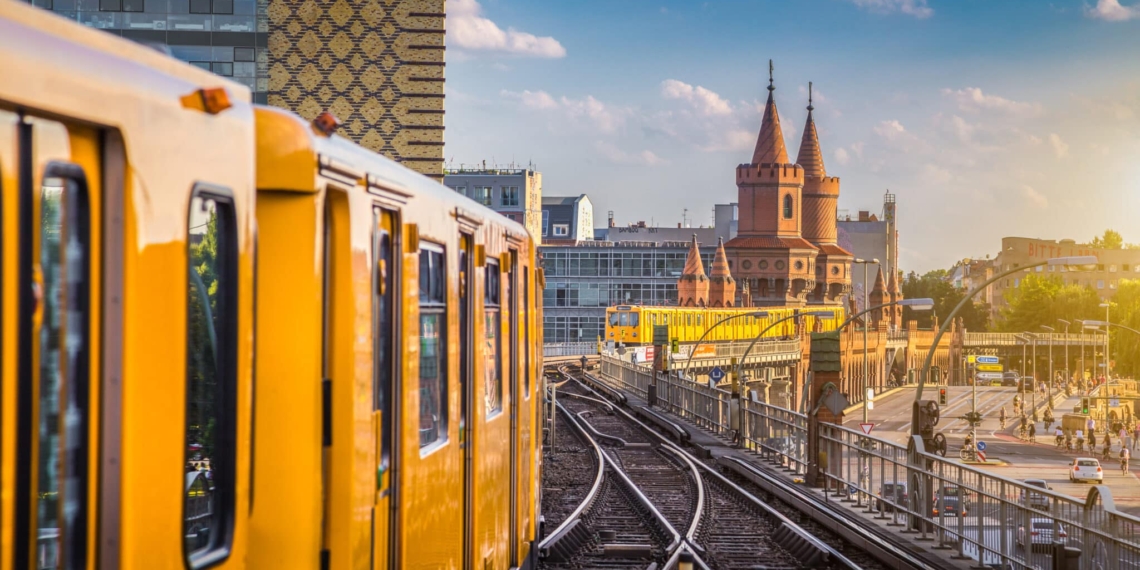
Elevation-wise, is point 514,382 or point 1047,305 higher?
point 514,382

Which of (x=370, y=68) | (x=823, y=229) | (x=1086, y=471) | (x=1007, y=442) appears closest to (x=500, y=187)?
(x=823, y=229)

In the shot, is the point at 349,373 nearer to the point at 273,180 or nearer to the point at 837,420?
the point at 273,180

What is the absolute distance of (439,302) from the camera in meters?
6.89

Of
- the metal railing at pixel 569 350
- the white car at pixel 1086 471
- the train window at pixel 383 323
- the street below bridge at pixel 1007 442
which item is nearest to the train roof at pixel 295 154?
the train window at pixel 383 323

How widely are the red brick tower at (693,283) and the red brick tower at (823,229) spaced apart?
3407 cm

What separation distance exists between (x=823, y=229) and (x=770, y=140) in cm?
1464

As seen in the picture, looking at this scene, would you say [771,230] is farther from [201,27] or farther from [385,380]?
[385,380]

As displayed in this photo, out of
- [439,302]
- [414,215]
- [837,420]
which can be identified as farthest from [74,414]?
[837,420]

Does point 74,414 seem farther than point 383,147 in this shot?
No

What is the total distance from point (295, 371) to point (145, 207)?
1.27 meters

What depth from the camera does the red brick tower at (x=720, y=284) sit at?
117 metres

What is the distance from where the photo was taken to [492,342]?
8.90 meters

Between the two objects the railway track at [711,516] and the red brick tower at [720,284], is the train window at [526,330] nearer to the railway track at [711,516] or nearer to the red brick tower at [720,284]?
the railway track at [711,516]

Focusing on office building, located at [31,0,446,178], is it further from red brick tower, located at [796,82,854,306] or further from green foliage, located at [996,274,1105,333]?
Result: green foliage, located at [996,274,1105,333]
